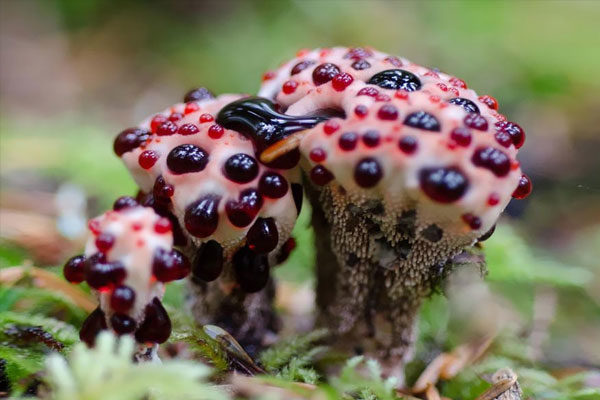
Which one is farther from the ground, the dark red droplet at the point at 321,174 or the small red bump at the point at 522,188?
the dark red droplet at the point at 321,174

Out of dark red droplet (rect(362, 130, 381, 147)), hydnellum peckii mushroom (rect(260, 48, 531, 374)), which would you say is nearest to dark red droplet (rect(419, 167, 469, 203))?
hydnellum peckii mushroom (rect(260, 48, 531, 374))

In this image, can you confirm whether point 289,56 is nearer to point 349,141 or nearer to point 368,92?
point 368,92

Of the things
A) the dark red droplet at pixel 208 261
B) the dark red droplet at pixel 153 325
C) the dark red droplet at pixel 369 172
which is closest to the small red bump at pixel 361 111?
the dark red droplet at pixel 369 172

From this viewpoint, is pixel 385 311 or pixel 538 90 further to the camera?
pixel 538 90

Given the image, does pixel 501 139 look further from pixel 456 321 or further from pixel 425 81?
pixel 456 321

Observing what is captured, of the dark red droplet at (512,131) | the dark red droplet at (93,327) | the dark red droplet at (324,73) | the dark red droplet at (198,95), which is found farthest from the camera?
the dark red droplet at (198,95)

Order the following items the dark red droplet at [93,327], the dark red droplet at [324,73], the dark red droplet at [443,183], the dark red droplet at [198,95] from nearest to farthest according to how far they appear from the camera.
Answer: the dark red droplet at [443,183] < the dark red droplet at [93,327] < the dark red droplet at [324,73] < the dark red droplet at [198,95]

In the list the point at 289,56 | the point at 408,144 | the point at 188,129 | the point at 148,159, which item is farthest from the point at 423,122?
the point at 289,56

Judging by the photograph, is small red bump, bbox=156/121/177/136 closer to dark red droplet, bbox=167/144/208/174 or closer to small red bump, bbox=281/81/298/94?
dark red droplet, bbox=167/144/208/174

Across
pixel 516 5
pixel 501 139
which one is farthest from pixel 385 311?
pixel 516 5

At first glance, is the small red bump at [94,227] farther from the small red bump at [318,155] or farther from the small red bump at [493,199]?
the small red bump at [493,199]
